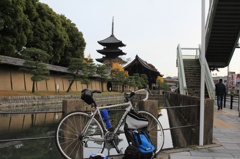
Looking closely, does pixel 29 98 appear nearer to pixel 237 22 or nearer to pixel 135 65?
pixel 237 22

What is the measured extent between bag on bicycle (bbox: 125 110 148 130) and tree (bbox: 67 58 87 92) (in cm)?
2504

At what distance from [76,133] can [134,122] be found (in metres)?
0.87

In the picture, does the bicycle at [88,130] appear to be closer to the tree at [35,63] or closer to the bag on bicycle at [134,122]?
the bag on bicycle at [134,122]

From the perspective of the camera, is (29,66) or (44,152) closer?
(44,152)

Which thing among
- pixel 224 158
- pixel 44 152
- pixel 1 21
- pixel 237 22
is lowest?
pixel 44 152

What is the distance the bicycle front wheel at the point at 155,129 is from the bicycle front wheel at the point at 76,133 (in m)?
0.71

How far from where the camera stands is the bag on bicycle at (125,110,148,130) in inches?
128

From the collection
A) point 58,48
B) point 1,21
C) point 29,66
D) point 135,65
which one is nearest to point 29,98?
point 29,66

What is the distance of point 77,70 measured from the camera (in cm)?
2931

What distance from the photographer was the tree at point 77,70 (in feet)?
92.1

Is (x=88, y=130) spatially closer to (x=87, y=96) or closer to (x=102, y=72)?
(x=87, y=96)

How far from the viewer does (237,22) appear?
1326 cm

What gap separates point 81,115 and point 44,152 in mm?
3826

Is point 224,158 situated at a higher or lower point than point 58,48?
lower
